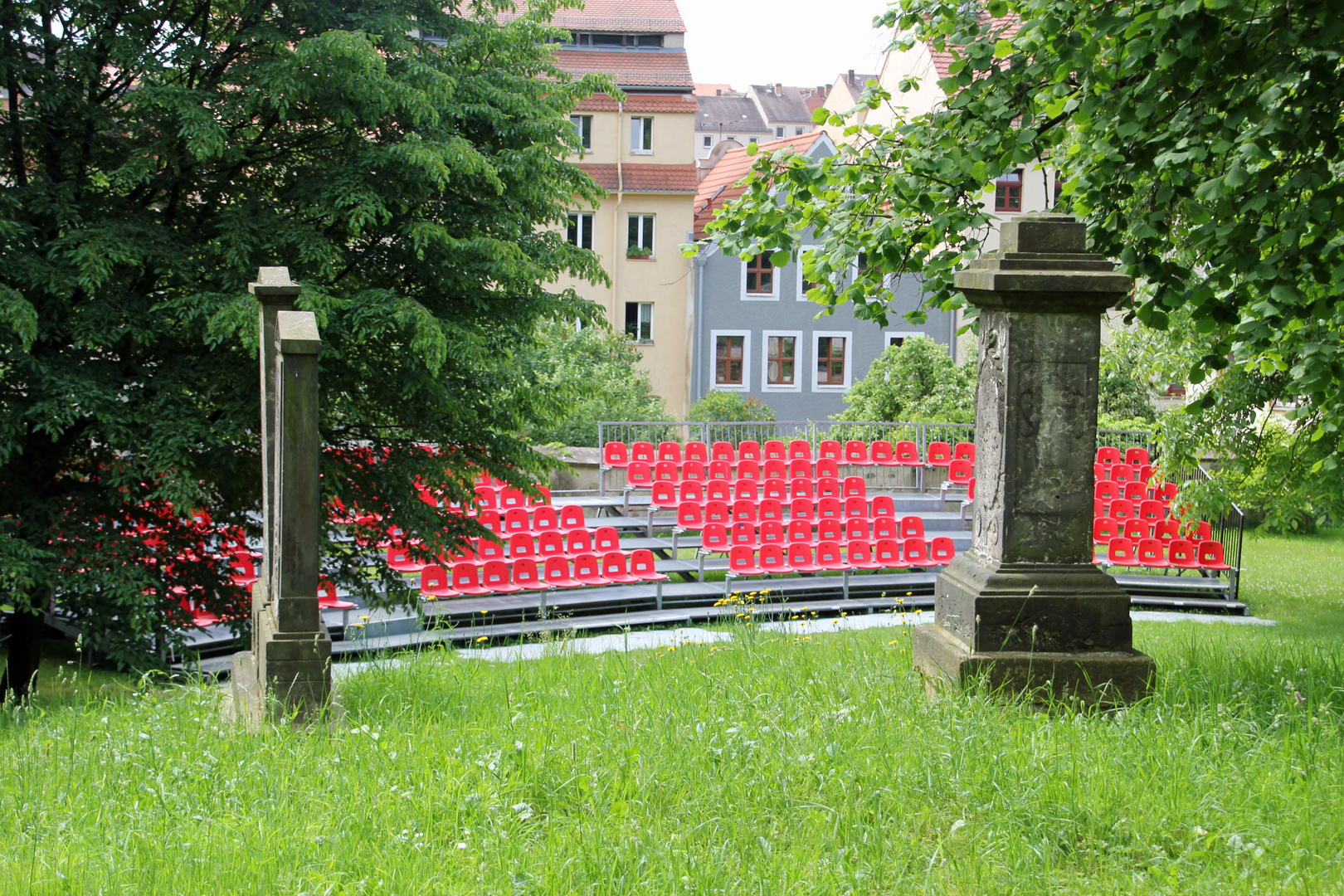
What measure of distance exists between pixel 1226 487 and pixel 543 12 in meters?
10.5

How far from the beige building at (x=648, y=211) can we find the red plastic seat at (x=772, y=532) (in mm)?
18232

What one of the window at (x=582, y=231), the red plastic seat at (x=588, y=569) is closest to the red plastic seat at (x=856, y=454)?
the red plastic seat at (x=588, y=569)

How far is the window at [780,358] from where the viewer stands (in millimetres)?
34875

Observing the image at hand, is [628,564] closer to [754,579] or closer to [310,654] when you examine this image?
[754,579]

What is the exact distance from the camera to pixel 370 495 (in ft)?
33.3

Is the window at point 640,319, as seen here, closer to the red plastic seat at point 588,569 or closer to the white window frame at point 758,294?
the white window frame at point 758,294

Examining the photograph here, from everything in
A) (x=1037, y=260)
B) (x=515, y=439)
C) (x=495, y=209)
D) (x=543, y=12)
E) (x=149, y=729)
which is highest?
(x=543, y=12)

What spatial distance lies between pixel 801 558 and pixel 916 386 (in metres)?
10.9

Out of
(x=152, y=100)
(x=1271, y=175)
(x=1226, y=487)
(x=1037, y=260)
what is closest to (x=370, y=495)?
(x=152, y=100)

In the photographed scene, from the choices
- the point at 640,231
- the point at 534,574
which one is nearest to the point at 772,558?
the point at 534,574

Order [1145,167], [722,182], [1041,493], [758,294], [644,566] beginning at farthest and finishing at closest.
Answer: [722,182], [758,294], [644,566], [1145,167], [1041,493]

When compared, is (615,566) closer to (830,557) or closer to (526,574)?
(526,574)

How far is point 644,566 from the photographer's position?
49.0 ft

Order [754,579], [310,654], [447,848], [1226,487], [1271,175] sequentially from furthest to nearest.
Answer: [754,579], [1226,487], [1271,175], [310,654], [447,848]
